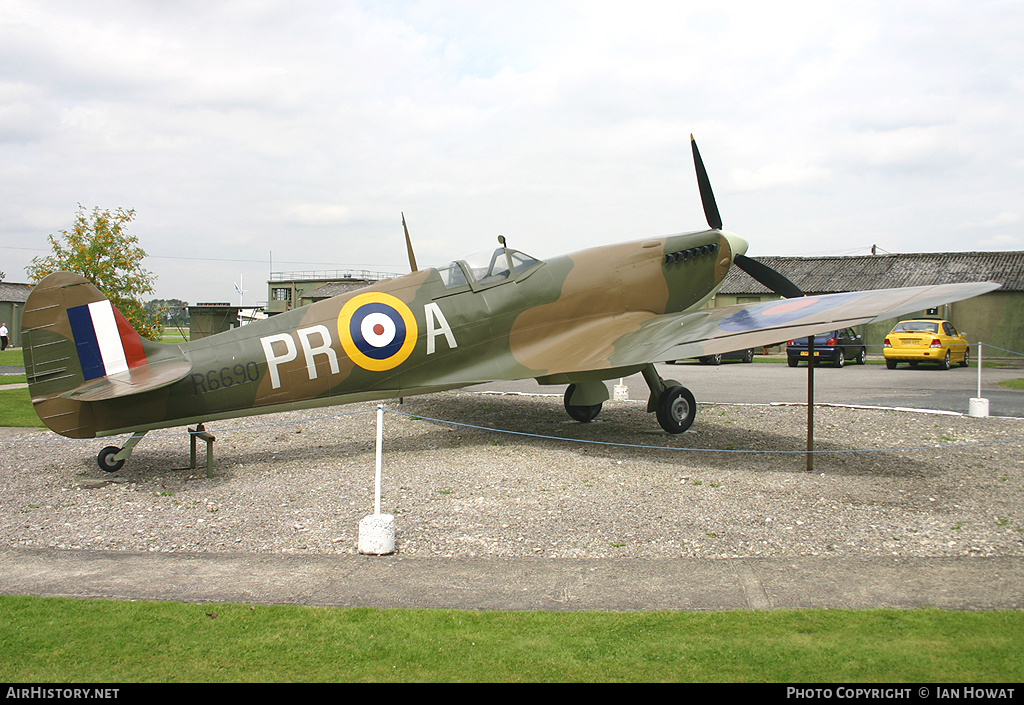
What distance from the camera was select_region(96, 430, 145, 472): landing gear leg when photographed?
8.27 meters

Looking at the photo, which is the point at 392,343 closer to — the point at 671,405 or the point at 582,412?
the point at 582,412

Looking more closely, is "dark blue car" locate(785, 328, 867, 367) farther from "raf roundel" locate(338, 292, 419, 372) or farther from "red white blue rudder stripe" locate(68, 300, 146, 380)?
"red white blue rudder stripe" locate(68, 300, 146, 380)

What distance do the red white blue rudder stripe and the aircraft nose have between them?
946 cm

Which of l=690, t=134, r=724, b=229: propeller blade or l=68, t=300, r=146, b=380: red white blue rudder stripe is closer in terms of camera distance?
l=68, t=300, r=146, b=380: red white blue rudder stripe

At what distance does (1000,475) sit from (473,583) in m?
6.62

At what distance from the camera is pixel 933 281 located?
38625 mm

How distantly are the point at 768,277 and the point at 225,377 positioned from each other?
9.39m

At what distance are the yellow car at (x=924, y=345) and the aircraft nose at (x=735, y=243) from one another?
1330cm

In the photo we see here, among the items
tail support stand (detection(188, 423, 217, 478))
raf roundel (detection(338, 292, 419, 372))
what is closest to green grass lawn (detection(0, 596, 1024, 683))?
tail support stand (detection(188, 423, 217, 478))

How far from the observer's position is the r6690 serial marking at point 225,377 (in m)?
8.31

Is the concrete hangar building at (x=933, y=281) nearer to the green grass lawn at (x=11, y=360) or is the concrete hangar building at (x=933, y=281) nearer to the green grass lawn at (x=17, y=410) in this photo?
the green grass lawn at (x=17, y=410)

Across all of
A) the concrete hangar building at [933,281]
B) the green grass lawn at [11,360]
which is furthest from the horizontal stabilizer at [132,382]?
the concrete hangar building at [933,281]

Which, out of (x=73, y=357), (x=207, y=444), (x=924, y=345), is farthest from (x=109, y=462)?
(x=924, y=345)

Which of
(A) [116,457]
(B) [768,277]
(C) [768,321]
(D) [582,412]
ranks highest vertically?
(B) [768,277]
